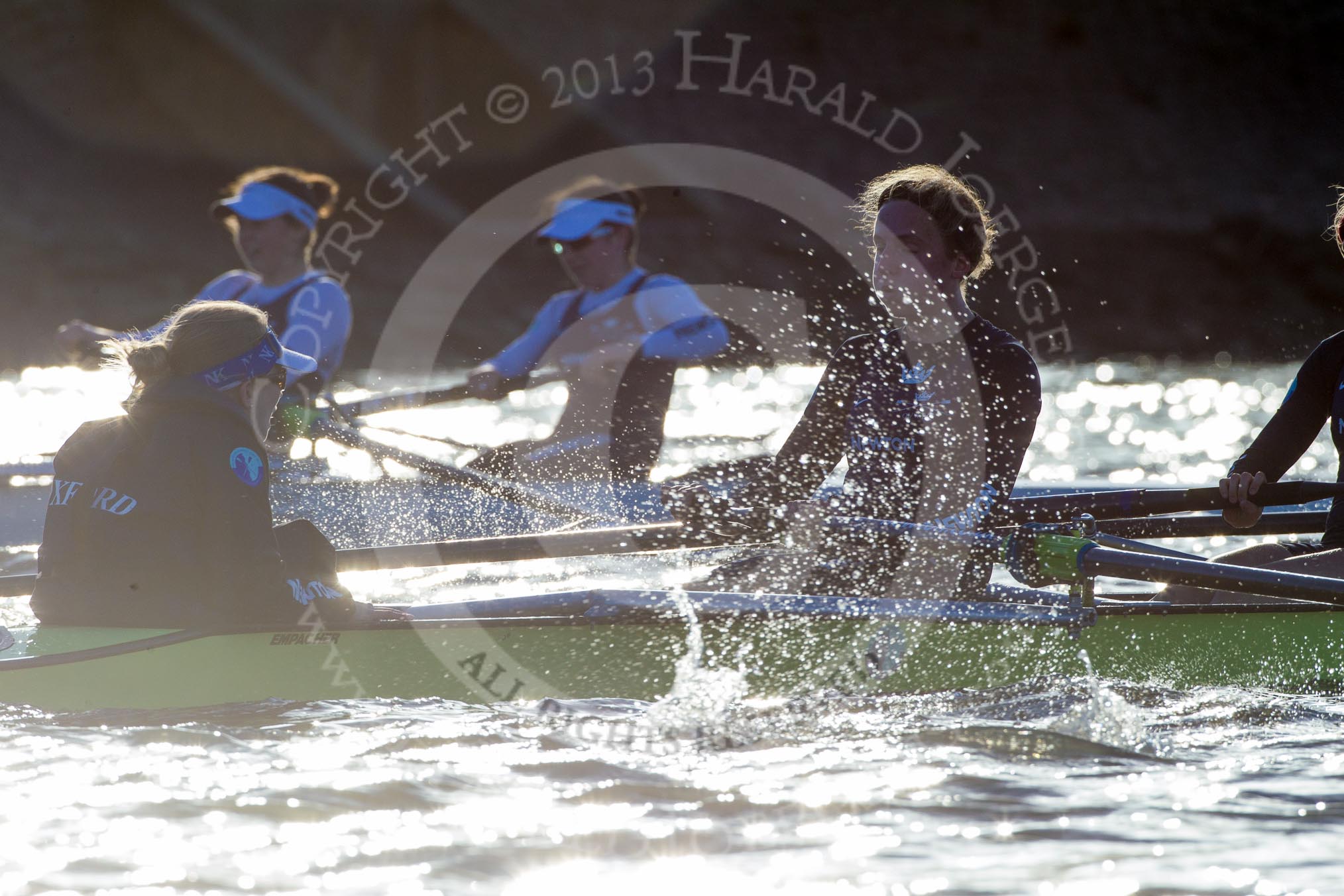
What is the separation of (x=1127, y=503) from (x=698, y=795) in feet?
7.35

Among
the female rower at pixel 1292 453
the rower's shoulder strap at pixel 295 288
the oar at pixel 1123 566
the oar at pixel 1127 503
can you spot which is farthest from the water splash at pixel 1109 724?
the rower's shoulder strap at pixel 295 288

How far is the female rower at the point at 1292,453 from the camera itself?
527 centimetres

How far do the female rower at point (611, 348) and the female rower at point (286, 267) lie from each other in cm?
99

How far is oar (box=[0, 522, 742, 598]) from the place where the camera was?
5242 mm

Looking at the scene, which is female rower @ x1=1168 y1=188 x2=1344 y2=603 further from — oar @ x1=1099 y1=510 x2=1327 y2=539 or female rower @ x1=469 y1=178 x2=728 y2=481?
female rower @ x1=469 y1=178 x2=728 y2=481

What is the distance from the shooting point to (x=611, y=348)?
303 inches

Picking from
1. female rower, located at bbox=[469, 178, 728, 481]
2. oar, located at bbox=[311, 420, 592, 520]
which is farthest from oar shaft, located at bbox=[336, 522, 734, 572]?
female rower, located at bbox=[469, 178, 728, 481]

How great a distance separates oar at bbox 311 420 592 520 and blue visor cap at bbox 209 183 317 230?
52.5 inches

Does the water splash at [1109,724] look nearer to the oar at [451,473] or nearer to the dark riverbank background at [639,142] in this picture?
the oar at [451,473]

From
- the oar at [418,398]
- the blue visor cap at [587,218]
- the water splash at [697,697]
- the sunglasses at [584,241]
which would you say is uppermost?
the blue visor cap at [587,218]

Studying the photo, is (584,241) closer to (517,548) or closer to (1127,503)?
(517,548)

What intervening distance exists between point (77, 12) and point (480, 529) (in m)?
29.0

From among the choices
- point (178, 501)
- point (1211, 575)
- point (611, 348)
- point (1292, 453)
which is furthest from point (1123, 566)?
point (611, 348)

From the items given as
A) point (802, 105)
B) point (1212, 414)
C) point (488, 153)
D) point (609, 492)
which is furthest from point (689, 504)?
point (802, 105)
